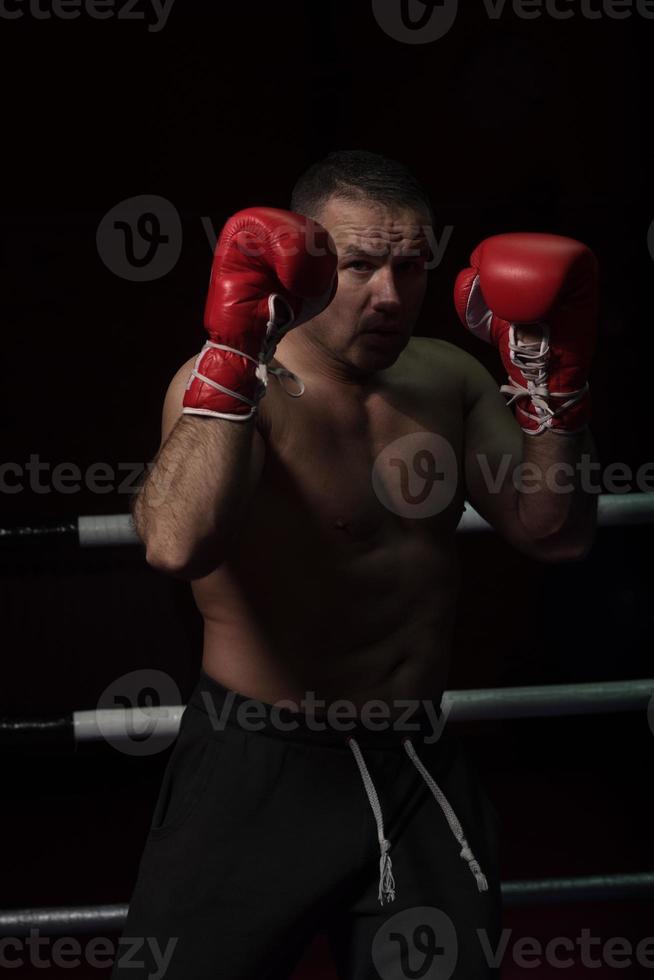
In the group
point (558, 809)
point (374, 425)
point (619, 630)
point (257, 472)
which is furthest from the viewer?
point (619, 630)

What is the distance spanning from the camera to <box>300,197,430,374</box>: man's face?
135cm

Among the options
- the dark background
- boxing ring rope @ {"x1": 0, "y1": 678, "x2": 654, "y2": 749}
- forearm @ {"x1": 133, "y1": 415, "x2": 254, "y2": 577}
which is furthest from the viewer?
the dark background

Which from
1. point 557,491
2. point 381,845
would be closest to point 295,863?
point 381,845

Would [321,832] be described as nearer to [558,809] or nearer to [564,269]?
[564,269]

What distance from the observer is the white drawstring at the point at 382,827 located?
4.33 feet

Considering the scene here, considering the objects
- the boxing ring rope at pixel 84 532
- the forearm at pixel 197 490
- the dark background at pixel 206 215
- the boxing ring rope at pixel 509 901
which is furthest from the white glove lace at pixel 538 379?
the dark background at pixel 206 215

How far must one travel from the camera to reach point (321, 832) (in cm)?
133

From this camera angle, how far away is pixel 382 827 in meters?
1.34

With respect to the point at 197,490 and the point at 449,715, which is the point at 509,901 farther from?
the point at 197,490

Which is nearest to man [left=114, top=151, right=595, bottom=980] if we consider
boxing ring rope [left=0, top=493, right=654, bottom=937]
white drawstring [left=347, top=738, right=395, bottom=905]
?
white drawstring [left=347, top=738, right=395, bottom=905]

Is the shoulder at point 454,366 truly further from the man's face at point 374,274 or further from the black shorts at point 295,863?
the black shorts at point 295,863

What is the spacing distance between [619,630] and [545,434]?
205 centimetres

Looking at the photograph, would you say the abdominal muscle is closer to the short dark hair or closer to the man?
the man

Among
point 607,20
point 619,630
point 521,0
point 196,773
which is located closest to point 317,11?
point 521,0
